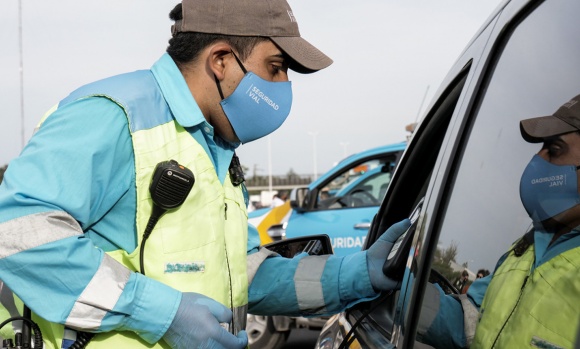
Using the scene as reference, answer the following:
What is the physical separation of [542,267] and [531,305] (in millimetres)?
60

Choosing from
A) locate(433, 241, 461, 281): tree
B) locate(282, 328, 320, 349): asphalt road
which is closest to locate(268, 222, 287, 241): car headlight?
locate(282, 328, 320, 349): asphalt road

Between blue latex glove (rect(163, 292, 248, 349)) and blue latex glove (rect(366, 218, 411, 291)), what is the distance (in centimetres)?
52

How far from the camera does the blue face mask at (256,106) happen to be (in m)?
2.27

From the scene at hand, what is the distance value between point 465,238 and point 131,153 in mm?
839

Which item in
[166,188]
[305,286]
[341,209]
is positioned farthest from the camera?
[341,209]

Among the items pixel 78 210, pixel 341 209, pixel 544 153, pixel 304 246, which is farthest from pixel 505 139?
pixel 341 209

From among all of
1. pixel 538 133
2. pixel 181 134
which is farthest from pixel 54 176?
pixel 538 133

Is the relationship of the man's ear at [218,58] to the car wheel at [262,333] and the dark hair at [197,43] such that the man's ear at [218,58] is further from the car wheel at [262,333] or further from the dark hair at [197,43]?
the car wheel at [262,333]

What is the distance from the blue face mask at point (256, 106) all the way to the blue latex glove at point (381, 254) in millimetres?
474

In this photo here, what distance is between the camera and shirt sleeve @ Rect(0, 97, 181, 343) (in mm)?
1762

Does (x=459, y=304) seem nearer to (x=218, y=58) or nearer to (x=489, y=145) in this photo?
(x=489, y=145)

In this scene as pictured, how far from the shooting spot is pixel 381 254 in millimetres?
2355

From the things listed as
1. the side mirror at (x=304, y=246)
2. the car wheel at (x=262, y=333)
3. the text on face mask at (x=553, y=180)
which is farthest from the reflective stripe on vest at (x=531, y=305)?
the car wheel at (x=262, y=333)

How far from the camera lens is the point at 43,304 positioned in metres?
1.77
